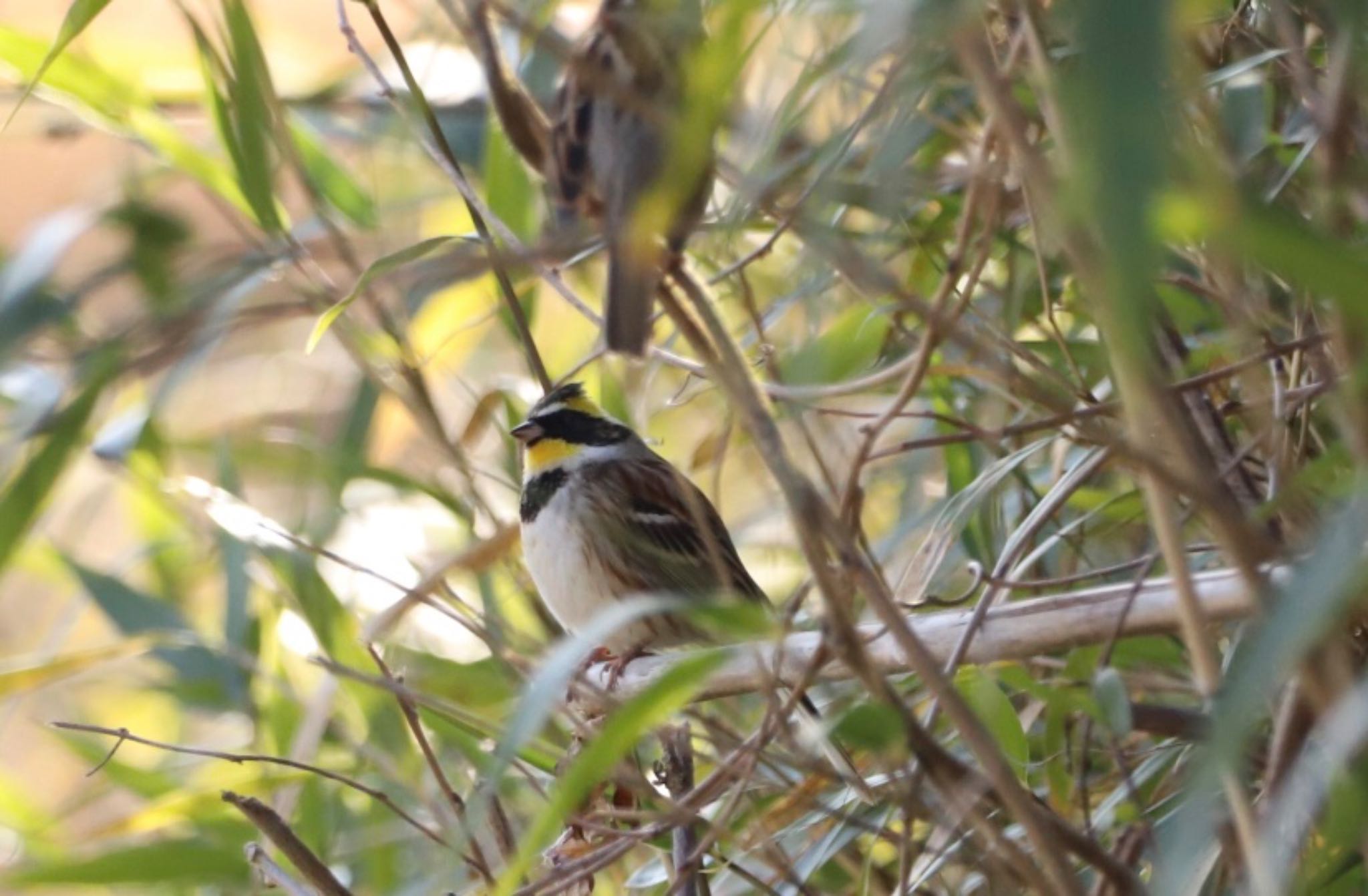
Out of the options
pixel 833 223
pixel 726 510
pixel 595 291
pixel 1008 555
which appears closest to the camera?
pixel 1008 555

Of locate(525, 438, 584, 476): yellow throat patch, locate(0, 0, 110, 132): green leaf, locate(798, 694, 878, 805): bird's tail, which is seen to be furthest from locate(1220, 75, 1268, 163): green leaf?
locate(525, 438, 584, 476): yellow throat patch

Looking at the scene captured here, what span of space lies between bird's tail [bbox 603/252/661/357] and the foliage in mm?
82

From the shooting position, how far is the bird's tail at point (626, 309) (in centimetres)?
127

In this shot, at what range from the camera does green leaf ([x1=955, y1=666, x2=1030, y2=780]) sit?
1.38m

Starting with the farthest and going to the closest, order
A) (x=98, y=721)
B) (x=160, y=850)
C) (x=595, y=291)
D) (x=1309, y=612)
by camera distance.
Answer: (x=98, y=721) → (x=595, y=291) → (x=160, y=850) → (x=1309, y=612)

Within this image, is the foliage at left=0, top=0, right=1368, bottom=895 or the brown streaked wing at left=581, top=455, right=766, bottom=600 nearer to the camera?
the foliage at left=0, top=0, right=1368, bottom=895

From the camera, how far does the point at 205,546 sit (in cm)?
263

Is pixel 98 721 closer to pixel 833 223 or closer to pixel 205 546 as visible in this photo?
pixel 205 546

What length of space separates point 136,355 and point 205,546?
1202mm

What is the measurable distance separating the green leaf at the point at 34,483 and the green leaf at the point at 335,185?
0.54 metres

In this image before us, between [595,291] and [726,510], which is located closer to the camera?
[595,291]

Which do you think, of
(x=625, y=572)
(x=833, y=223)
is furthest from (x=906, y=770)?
(x=625, y=572)

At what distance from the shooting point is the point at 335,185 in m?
2.10

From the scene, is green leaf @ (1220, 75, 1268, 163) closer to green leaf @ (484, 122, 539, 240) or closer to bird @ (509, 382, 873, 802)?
green leaf @ (484, 122, 539, 240)
